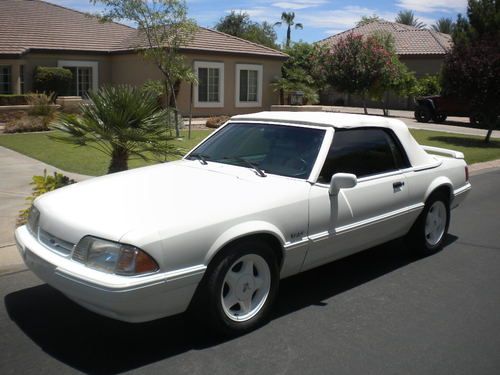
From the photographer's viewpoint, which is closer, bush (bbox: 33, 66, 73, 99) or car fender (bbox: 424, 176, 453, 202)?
car fender (bbox: 424, 176, 453, 202)

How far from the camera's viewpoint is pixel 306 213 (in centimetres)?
443

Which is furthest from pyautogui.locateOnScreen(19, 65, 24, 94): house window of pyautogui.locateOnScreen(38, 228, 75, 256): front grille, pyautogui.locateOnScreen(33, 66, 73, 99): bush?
pyautogui.locateOnScreen(38, 228, 75, 256): front grille

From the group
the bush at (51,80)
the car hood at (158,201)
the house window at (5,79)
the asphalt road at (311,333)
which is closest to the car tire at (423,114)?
the bush at (51,80)

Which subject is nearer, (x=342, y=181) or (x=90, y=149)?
(x=342, y=181)

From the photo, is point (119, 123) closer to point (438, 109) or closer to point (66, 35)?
point (66, 35)

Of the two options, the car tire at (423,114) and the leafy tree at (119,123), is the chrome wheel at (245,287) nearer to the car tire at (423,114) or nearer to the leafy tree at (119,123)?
the leafy tree at (119,123)

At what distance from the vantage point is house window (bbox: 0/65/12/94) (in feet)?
73.5

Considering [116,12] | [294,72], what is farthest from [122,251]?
[294,72]

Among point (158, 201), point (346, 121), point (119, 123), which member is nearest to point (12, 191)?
point (119, 123)

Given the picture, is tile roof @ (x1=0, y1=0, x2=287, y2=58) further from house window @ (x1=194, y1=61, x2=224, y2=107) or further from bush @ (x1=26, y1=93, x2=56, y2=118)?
bush @ (x1=26, y1=93, x2=56, y2=118)

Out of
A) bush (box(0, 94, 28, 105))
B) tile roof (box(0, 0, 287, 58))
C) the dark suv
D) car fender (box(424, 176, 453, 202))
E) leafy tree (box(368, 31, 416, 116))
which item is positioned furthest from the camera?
the dark suv

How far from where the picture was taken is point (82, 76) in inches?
977

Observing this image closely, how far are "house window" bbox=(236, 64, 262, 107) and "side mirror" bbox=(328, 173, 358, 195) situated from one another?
68.6ft

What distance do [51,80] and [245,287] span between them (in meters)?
20.5
